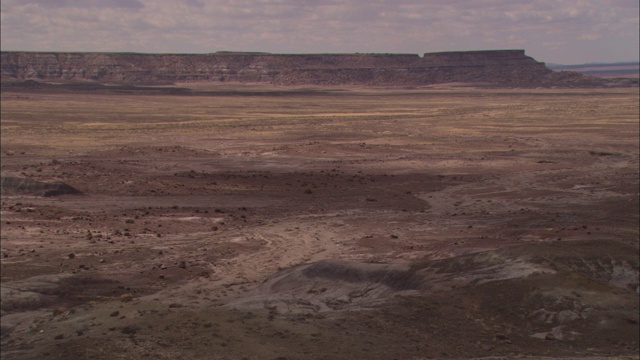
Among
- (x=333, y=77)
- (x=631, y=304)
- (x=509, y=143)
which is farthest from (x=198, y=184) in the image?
(x=333, y=77)

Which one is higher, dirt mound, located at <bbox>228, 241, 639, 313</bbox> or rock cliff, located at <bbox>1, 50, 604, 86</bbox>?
rock cliff, located at <bbox>1, 50, 604, 86</bbox>

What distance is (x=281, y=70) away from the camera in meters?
197

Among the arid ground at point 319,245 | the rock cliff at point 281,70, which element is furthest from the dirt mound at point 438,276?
the rock cliff at point 281,70

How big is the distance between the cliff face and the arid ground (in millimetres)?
120932

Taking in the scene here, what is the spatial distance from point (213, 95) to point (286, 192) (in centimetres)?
10182

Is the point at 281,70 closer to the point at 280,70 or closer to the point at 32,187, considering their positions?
the point at 280,70

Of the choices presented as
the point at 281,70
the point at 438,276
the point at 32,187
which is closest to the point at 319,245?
the point at 438,276

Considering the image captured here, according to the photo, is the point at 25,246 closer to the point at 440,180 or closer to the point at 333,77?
the point at 440,180

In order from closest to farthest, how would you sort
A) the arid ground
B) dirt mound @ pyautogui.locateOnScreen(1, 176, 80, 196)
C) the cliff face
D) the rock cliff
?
the arid ground
dirt mound @ pyautogui.locateOnScreen(1, 176, 80, 196)
the rock cliff
the cliff face

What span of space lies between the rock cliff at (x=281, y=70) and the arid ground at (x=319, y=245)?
12070cm

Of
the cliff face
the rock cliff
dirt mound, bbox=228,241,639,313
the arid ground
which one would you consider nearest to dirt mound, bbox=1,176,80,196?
the arid ground

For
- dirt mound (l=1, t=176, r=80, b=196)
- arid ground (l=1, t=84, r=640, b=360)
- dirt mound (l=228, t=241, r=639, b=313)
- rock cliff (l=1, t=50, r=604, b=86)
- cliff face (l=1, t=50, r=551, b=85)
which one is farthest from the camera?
cliff face (l=1, t=50, r=551, b=85)

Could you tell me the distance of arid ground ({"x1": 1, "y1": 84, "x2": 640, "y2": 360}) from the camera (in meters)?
14.1

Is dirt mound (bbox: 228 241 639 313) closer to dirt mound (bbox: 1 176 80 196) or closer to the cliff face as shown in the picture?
dirt mound (bbox: 1 176 80 196)
